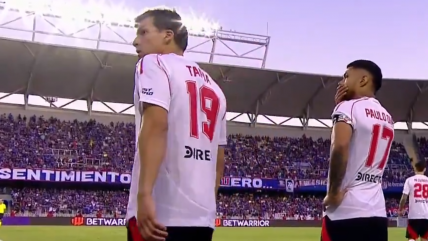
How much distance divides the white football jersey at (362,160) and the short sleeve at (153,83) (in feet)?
6.22

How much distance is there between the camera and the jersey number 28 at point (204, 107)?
3.20 metres

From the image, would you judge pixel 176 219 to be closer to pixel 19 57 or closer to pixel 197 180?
pixel 197 180

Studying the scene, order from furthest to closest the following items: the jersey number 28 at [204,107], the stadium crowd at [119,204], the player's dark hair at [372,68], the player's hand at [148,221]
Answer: the stadium crowd at [119,204]
the player's dark hair at [372,68]
the jersey number 28 at [204,107]
the player's hand at [148,221]

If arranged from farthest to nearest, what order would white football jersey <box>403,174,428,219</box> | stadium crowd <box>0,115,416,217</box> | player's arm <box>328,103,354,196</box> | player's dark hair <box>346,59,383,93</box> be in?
stadium crowd <box>0,115,416,217</box>, white football jersey <box>403,174,428,219</box>, player's dark hair <box>346,59,383,93</box>, player's arm <box>328,103,354,196</box>

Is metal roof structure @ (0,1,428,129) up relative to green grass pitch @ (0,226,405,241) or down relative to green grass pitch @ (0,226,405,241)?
up

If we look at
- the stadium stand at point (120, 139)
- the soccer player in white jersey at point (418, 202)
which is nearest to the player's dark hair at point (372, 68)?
the soccer player in white jersey at point (418, 202)

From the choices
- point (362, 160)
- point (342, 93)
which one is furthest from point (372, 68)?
point (362, 160)

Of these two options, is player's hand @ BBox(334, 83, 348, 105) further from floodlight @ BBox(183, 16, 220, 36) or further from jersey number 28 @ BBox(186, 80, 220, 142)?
floodlight @ BBox(183, 16, 220, 36)

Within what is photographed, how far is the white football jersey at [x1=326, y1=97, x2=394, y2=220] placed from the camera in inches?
177

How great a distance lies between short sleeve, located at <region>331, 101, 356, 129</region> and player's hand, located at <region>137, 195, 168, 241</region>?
2.11 meters

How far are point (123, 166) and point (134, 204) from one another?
117 feet

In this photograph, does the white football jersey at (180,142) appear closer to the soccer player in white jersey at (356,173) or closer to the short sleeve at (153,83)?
the short sleeve at (153,83)

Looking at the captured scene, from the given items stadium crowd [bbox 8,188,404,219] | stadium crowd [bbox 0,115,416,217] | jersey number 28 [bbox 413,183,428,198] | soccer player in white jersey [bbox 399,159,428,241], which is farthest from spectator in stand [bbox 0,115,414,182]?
jersey number 28 [bbox 413,183,428,198]

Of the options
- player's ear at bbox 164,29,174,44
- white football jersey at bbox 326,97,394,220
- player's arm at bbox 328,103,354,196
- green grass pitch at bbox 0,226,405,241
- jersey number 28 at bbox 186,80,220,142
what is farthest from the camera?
green grass pitch at bbox 0,226,405,241
